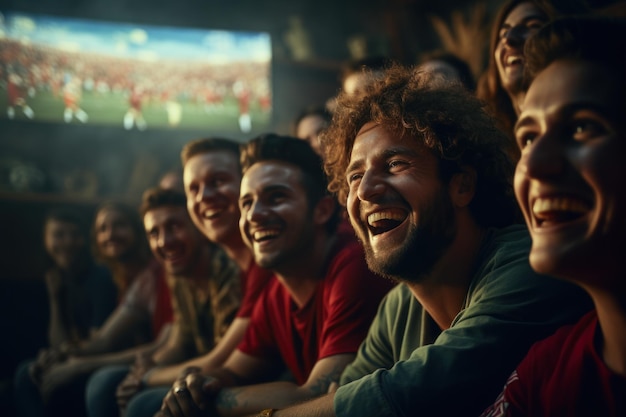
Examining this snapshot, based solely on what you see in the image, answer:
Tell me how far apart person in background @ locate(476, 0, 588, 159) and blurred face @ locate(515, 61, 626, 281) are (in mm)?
1333

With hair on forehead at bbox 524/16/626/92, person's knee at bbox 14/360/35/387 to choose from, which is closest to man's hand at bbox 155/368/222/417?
hair on forehead at bbox 524/16/626/92

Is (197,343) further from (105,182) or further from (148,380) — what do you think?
(105,182)

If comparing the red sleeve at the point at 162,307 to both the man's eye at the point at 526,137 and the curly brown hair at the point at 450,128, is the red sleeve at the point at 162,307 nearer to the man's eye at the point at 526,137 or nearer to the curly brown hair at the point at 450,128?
the curly brown hair at the point at 450,128

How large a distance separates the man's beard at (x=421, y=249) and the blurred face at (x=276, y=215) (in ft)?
2.22

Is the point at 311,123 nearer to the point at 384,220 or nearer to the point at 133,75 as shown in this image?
the point at 384,220

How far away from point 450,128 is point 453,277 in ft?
1.28

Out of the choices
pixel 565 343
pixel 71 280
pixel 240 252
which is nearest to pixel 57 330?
pixel 71 280

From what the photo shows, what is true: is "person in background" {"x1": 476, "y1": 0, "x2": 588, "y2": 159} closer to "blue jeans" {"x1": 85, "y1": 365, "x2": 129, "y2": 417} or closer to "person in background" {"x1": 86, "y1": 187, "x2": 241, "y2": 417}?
"person in background" {"x1": 86, "y1": 187, "x2": 241, "y2": 417}

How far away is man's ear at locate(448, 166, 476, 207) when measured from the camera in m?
2.03

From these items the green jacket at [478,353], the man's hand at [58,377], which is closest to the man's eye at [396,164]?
the green jacket at [478,353]

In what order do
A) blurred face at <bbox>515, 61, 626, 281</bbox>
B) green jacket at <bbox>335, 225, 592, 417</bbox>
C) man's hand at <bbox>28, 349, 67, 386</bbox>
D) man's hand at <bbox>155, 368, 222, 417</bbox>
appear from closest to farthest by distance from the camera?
blurred face at <bbox>515, 61, 626, 281</bbox> < green jacket at <bbox>335, 225, 592, 417</bbox> < man's hand at <bbox>155, 368, 222, 417</bbox> < man's hand at <bbox>28, 349, 67, 386</bbox>

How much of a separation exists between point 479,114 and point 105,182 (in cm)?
402

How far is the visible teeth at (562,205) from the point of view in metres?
1.35

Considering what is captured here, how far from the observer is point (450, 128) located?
81.2 inches
